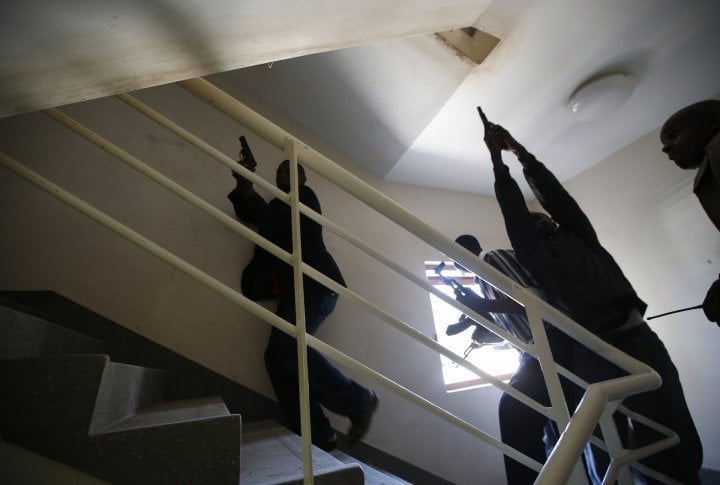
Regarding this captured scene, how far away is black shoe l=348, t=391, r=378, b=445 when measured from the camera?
1.01 m

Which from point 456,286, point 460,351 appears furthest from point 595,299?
point 460,351

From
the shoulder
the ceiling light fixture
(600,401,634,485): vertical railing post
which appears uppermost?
the ceiling light fixture

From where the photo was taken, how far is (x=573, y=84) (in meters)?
1.71

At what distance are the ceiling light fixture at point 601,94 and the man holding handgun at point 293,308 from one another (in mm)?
1559

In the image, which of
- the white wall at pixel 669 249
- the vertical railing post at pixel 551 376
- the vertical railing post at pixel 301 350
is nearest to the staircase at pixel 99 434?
the vertical railing post at pixel 301 350

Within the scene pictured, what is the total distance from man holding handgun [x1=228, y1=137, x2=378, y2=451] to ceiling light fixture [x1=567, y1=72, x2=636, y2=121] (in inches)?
61.4

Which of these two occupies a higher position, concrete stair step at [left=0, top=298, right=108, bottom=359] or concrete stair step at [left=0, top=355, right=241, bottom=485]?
concrete stair step at [left=0, top=298, right=108, bottom=359]

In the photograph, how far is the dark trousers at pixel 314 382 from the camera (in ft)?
3.43

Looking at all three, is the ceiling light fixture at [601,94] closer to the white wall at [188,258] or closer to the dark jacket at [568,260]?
the dark jacket at [568,260]

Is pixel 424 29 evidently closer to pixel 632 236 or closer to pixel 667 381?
pixel 667 381


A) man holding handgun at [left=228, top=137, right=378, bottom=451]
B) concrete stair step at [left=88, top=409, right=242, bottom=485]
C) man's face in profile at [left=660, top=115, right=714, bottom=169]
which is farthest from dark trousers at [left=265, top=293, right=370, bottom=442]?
man's face in profile at [left=660, top=115, right=714, bottom=169]

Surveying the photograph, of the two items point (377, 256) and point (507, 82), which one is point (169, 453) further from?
point (507, 82)

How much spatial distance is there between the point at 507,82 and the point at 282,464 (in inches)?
74.7

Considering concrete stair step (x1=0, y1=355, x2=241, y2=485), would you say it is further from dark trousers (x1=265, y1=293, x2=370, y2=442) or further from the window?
the window
